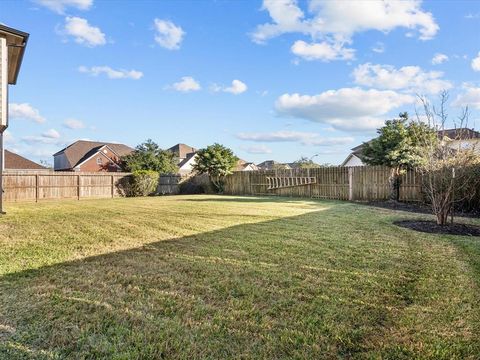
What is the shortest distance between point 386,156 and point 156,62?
11.6 m

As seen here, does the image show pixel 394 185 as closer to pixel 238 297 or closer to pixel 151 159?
pixel 238 297

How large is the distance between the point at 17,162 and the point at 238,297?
117ft

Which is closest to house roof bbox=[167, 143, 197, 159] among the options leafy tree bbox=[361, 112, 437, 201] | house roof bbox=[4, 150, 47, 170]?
house roof bbox=[4, 150, 47, 170]

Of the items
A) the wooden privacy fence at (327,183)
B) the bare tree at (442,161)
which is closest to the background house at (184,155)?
the wooden privacy fence at (327,183)

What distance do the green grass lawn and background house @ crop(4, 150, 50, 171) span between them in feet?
99.7

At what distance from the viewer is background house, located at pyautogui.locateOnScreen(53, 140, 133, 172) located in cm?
3569

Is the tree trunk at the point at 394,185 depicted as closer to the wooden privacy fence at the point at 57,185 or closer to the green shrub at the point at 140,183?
the green shrub at the point at 140,183

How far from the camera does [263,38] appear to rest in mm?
14328

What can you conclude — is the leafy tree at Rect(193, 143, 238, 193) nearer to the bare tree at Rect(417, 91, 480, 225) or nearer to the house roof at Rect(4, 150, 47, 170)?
the bare tree at Rect(417, 91, 480, 225)

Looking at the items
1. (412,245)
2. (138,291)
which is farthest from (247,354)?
(412,245)

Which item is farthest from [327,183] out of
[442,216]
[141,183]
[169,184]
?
[141,183]

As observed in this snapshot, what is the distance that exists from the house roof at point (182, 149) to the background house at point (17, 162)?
1757 cm

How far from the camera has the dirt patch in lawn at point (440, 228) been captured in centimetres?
670

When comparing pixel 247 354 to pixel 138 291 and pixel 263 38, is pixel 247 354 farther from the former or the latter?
pixel 263 38
